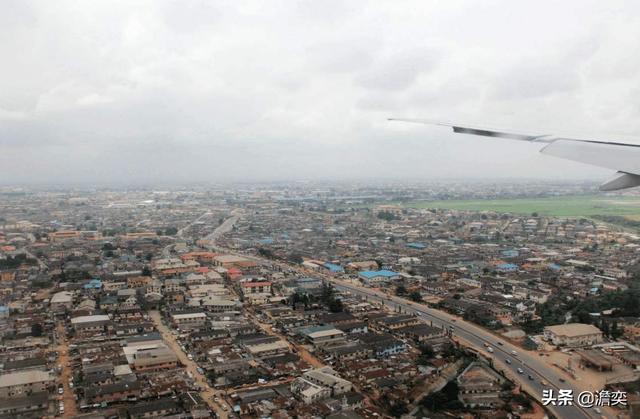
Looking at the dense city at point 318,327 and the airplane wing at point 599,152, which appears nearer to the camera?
the airplane wing at point 599,152

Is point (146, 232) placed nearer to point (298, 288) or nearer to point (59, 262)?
point (59, 262)

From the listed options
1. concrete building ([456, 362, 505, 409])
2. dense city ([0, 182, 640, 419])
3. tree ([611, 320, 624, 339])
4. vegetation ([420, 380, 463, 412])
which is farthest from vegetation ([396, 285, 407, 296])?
vegetation ([420, 380, 463, 412])

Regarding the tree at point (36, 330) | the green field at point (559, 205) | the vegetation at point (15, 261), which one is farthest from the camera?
the green field at point (559, 205)

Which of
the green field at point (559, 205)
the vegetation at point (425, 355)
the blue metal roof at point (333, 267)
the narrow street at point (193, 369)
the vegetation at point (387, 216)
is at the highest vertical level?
the green field at point (559, 205)

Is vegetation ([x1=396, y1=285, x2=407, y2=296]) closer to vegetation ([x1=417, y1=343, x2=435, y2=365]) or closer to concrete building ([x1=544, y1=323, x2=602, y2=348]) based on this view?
concrete building ([x1=544, y1=323, x2=602, y2=348])

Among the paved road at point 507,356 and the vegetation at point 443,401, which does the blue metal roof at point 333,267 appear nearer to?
the paved road at point 507,356

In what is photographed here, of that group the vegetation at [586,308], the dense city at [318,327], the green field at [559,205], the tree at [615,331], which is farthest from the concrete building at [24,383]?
the green field at [559,205]

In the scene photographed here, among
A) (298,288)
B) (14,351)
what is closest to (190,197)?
(298,288)

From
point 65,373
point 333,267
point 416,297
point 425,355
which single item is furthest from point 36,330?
point 333,267
